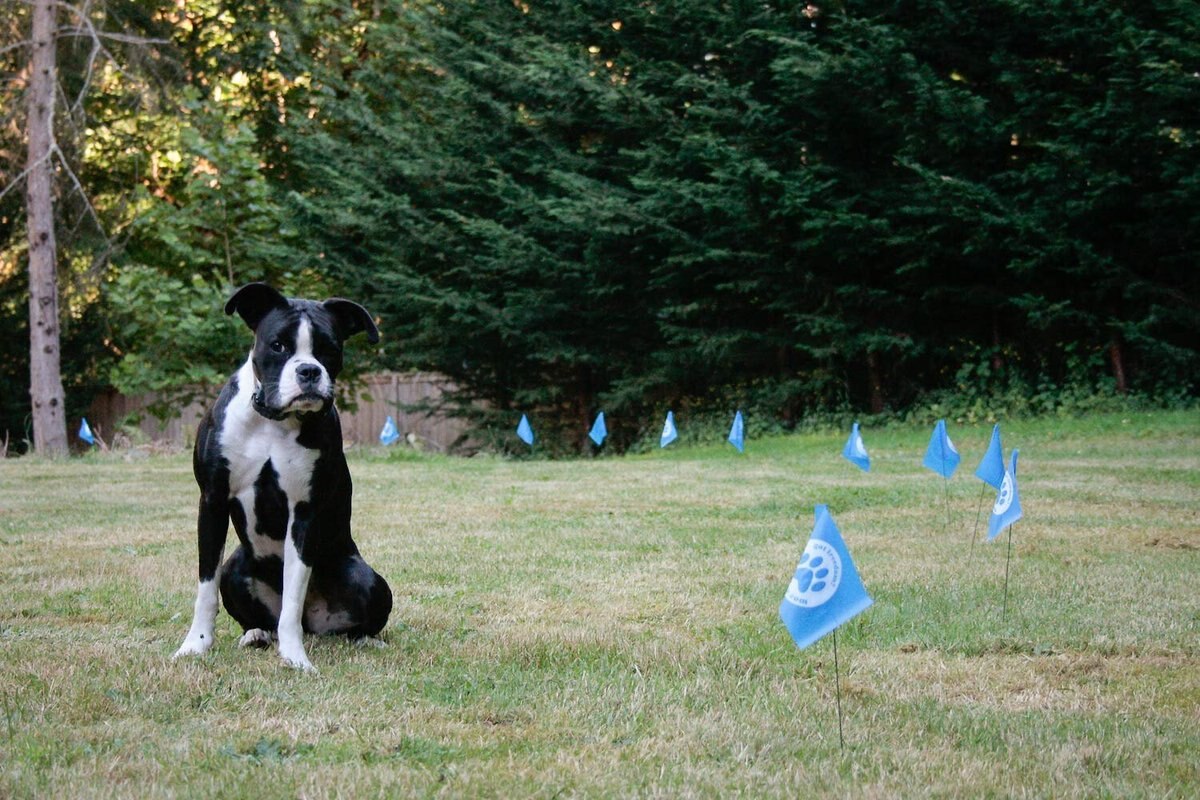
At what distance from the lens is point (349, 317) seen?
539 centimetres

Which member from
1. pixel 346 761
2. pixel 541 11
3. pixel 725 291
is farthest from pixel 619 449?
pixel 346 761

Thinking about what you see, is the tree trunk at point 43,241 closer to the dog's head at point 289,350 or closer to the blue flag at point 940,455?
the blue flag at point 940,455

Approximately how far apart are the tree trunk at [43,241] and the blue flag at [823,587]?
21.1 m

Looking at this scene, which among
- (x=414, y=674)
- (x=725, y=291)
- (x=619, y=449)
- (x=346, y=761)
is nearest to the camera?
(x=346, y=761)

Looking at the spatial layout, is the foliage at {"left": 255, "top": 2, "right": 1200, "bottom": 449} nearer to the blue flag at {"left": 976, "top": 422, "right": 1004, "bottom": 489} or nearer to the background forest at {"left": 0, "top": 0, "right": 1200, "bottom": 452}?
the background forest at {"left": 0, "top": 0, "right": 1200, "bottom": 452}

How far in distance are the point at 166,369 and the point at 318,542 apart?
21.2 metres

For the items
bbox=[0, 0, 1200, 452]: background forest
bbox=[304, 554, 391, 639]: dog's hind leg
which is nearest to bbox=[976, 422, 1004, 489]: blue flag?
bbox=[304, 554, 391, 639]: dog's hind leg

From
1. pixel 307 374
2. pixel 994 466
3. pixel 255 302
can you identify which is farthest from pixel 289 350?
pixel 994 466

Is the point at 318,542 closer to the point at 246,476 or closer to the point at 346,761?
the point at 246,476

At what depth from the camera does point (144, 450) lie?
20859 mm

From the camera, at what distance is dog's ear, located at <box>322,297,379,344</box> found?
5254 millimetres

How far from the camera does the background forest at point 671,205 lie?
1925 cm

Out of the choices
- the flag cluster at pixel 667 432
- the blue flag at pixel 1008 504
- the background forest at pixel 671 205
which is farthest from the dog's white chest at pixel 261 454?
the background forest at pixel 671 205

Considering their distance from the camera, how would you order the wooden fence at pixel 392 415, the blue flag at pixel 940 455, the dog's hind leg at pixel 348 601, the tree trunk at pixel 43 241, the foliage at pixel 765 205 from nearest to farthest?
the dog's hind leg at pixel 348 601, the blue flag at pixel 940 455, the foliage at pixel 765 205, the tree trunk at pixel 43 241, the wooden fence at pixel 392 415
